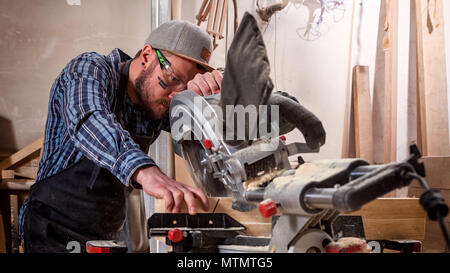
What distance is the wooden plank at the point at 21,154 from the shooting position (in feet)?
8.02

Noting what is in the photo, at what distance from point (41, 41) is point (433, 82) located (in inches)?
93.7

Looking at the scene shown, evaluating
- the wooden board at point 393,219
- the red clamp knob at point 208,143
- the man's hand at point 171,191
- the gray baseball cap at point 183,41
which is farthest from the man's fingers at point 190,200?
the gray baseball cap at point 183,41

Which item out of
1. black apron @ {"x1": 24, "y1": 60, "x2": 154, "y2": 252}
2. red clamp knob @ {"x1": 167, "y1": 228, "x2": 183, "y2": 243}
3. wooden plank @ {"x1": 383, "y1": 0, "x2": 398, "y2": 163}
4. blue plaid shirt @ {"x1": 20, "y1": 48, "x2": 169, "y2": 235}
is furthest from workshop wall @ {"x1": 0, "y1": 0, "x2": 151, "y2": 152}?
red clamp knob @ {"x1": 167, "y1": 228, "x2": 183, "y2": 243}

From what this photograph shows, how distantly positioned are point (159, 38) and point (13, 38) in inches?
59.0

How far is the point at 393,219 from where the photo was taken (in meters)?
1.30

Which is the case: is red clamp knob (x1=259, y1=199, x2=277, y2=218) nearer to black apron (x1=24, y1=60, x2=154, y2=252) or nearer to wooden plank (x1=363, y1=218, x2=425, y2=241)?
wooden plank (x1=363, y1=218, x2=425, y2=241)

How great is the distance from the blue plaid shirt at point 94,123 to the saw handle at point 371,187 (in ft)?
1.76

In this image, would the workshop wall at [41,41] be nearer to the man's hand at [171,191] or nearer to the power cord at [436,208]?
the man's hand at [171,191]

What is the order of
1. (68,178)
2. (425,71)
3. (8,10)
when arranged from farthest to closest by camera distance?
(8,10), (425,71), (68,178)

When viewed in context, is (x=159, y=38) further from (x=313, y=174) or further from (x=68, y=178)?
(x=313, y=174)

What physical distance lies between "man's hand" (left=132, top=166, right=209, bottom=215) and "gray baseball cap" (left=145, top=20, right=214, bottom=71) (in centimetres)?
68

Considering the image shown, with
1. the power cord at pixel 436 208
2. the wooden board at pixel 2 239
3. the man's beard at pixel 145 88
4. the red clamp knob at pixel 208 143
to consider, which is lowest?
the wooden board at pixel 2 239

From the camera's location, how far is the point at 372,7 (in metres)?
2.80
